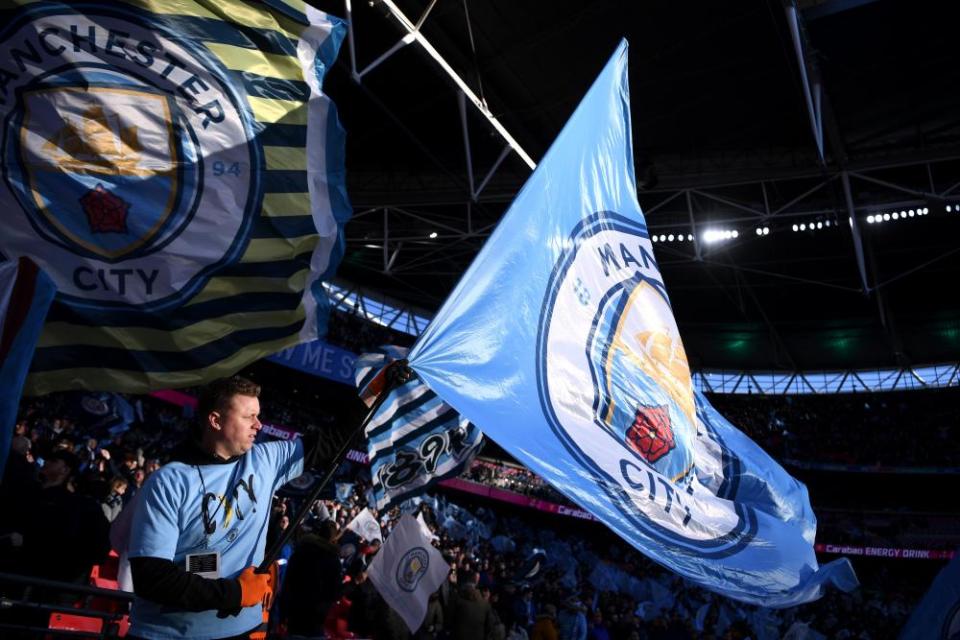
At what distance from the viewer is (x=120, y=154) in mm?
3471

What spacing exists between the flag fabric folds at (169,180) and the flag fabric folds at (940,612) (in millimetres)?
2790

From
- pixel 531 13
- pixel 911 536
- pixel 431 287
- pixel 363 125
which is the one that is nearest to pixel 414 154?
pixel 363 125

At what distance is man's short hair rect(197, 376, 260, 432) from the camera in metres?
2.68

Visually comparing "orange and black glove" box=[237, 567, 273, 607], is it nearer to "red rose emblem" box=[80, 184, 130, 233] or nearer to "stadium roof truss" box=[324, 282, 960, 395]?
"red rose emblem" box=[80, 184, 130, 233]

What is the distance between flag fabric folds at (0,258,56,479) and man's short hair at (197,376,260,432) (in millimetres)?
586

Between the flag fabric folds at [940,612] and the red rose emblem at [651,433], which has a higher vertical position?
the red rose emblem at [651,433]

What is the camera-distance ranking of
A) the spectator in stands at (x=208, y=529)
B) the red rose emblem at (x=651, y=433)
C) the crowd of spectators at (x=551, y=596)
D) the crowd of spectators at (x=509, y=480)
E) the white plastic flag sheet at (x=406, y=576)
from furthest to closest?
the crowd of spectators at (x=509, y=480), the crowd of spectators at (x=551, y=596), the white plastic flag sheet at (x=406, y=576), the red rose emblem at (x=651, y=433), the spectator in stands at (x=208, y=529)

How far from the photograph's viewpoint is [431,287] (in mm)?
27484

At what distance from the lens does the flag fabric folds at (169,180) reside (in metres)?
3.34

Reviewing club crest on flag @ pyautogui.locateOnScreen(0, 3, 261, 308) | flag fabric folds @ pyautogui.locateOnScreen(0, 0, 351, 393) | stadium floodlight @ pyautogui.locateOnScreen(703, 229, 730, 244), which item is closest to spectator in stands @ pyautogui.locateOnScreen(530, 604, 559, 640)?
flag fabric folds @ pyautogui.locateOnScreen(0, 0, 351, 393)

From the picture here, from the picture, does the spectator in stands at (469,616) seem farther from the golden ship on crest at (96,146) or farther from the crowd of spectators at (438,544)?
the golden ship on crest at (96,146)

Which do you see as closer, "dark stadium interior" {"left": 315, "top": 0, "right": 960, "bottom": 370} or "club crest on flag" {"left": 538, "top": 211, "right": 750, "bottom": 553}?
"club crest on flag" {"left": 538, "top": 211, "right": 750, "bottom": 553}

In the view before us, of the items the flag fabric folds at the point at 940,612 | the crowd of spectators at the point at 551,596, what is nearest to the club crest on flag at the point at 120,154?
the crowd of spectators at the point at 551,596

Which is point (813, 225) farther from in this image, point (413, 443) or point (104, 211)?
point (104, 211)
